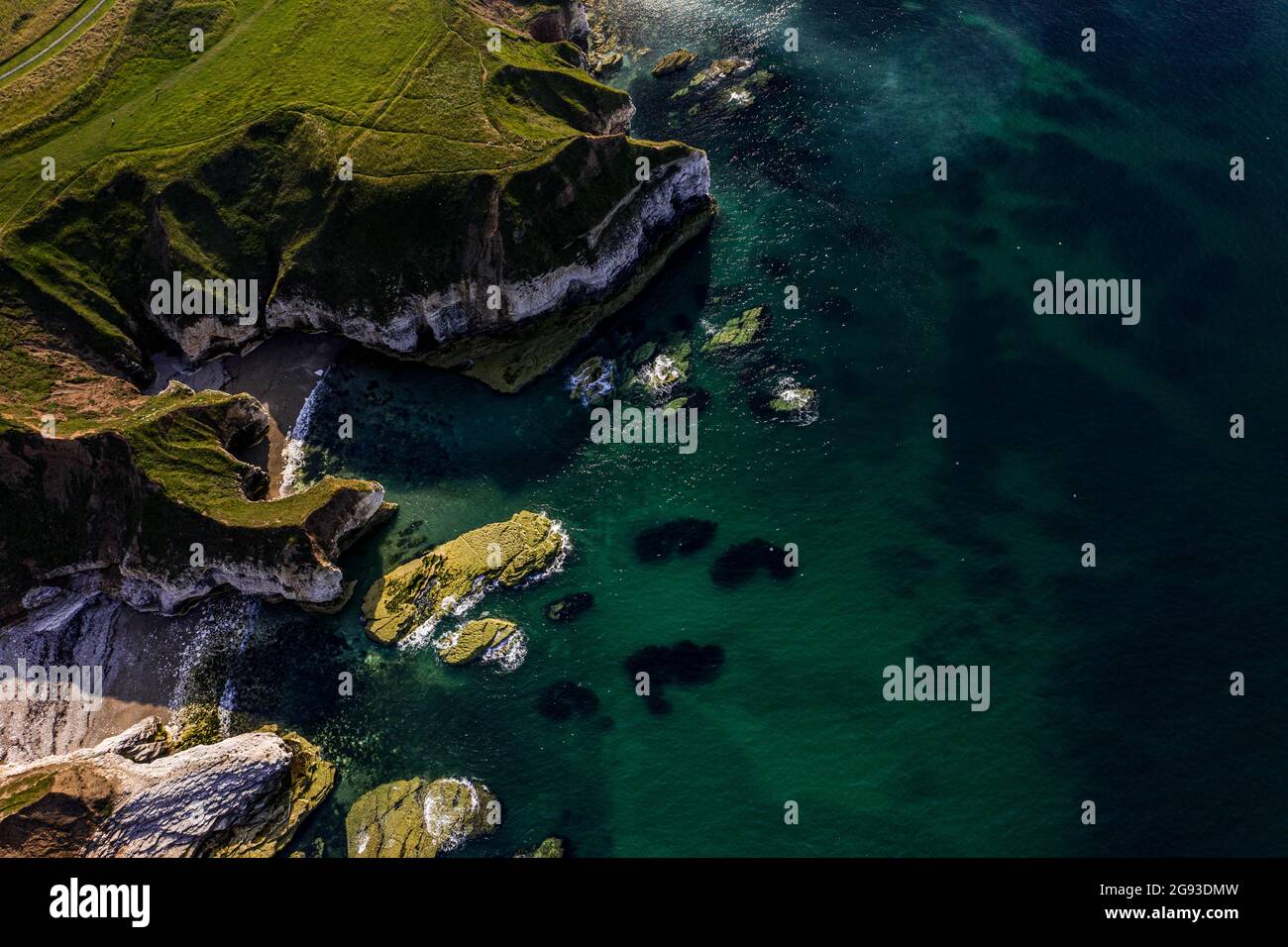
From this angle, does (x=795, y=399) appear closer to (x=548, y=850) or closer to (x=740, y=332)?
(x=740, y=332)

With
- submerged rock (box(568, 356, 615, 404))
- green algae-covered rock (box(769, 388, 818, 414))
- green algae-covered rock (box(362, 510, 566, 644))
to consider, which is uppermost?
submerged rock (box(568, 356, 615, 404))

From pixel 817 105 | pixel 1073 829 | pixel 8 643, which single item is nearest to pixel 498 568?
pixel 8 643

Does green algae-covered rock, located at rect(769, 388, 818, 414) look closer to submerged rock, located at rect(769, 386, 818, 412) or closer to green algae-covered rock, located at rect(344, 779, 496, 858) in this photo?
submerged rock, located at rect(769, 386, 818, 412)

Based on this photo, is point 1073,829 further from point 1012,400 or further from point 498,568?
point 498,568

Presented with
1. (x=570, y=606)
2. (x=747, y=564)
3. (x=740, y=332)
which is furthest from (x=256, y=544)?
(x=740, y=332)

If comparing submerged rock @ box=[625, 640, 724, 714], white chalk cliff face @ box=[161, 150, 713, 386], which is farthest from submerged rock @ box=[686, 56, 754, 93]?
submerged rock @ box=[625, 640, 724, 714]
